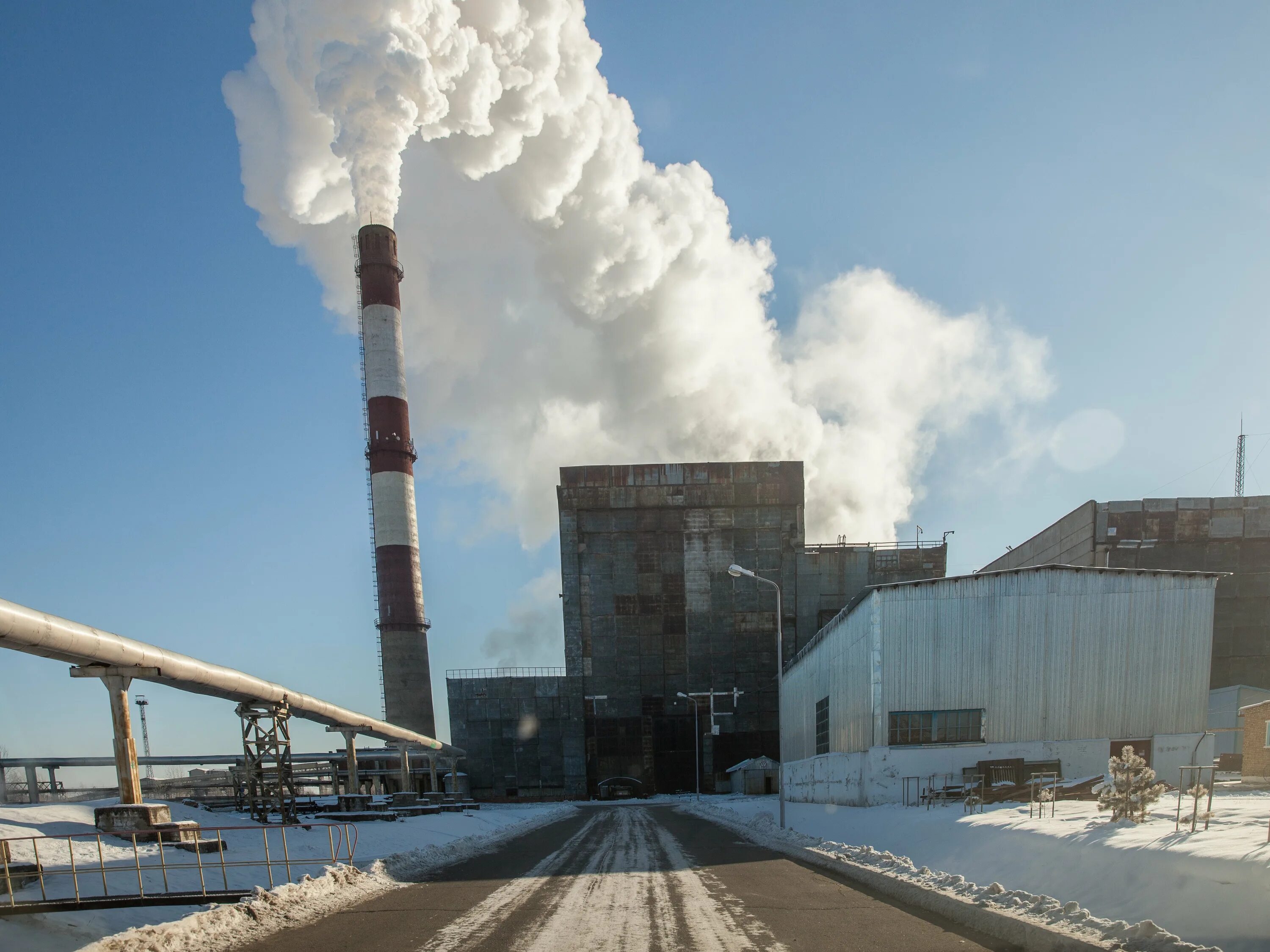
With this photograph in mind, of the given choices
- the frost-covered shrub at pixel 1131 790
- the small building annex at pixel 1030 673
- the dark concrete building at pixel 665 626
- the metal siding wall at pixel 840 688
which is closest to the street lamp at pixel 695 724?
the dark concrete building at pixel 665 626

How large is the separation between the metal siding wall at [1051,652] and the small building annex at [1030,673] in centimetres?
5

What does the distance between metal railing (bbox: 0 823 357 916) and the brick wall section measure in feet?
81.4

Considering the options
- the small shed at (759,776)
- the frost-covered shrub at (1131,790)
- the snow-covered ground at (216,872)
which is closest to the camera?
the snow-covered ground at (216,872)

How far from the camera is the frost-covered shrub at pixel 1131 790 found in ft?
42.0

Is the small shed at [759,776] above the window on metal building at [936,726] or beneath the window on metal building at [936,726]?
beneath

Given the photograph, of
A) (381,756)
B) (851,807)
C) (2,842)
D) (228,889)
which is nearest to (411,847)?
(228,889)

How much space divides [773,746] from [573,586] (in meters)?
23.0

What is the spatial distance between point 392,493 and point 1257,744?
158 ft

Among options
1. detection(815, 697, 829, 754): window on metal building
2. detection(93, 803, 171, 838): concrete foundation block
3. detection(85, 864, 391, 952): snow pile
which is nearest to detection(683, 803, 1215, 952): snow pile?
detection(85, 864, 391, 952): snow pile

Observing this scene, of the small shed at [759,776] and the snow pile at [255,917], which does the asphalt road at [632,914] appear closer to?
the snow pile at [255,917]

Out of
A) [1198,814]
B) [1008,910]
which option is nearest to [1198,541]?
[1198,814]

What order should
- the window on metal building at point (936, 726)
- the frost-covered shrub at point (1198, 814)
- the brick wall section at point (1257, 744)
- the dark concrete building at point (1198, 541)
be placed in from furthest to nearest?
the dark concrete building at point (1198, 541) < the window on metal building at point (936, 726) < the brick wall section at point (1257, 744) < the frost-covered shrub at point (1198, 814)

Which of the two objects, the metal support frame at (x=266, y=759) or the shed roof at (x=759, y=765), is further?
the shed roof at (x=759, y=765)

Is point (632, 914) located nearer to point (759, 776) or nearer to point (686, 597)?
point (759, 776)
